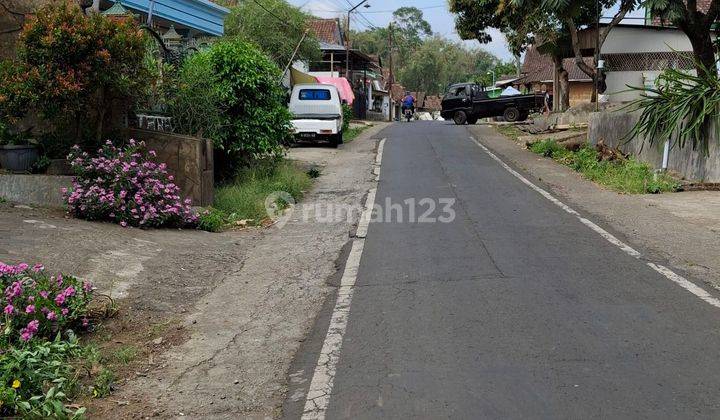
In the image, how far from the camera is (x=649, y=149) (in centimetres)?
1591

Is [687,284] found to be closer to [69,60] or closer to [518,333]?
[518,333]

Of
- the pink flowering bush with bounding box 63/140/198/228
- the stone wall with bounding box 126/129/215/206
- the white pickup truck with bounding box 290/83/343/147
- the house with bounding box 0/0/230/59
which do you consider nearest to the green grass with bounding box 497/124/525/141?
the white pickup truck with bounding box 290/83/343/147

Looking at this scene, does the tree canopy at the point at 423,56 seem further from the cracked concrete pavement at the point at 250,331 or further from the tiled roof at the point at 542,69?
the cracked concrete pavement at the point at 250,331

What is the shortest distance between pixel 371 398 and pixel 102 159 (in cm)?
655

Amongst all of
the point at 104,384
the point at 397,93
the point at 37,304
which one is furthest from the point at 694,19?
the point at 397,93

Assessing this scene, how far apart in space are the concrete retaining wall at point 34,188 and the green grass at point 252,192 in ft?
6.62

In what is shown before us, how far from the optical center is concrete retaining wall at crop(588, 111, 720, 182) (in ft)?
44.6

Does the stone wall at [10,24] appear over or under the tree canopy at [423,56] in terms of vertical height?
under

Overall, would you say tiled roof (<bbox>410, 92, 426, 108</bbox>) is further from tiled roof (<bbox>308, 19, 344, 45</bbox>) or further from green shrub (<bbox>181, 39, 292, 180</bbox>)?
green shrub (<bbox>181, 39, 292, 180</bbox>)

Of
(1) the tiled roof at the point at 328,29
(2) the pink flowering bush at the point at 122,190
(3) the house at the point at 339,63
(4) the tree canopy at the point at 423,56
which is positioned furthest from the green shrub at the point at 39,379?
(4) the tree canopy at the point at 423,56

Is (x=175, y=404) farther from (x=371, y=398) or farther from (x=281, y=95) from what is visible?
(x=281, y=95)

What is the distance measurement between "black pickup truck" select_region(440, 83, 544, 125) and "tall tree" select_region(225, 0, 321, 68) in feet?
28.0

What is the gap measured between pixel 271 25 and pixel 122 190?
87.0 ft

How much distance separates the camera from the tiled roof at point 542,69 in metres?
44.2
